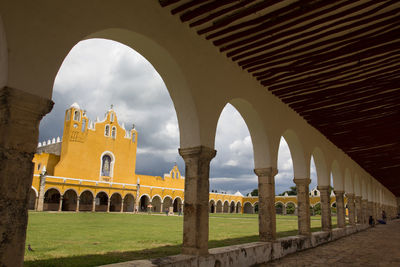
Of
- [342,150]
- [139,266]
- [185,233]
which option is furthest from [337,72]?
[342,150]

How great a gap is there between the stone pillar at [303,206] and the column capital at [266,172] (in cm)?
239

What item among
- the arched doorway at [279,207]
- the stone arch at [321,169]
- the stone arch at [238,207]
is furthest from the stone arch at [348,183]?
the stone arch at [238,207]

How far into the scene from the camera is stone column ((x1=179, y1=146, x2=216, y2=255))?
4.51m

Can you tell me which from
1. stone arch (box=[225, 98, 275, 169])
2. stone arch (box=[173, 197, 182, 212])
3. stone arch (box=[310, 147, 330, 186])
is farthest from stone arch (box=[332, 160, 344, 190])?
stone arch (box=[173, 197, 182, 212])

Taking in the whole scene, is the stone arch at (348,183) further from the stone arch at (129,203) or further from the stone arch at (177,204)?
the stone arch at (177,204)

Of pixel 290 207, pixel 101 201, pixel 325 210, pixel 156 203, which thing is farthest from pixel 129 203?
pixel 325 210

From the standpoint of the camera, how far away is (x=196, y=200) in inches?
182

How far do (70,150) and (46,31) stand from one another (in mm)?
33563

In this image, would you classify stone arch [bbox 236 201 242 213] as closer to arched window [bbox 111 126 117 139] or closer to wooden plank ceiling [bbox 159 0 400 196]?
arched window [bbox 111 126 117 139]

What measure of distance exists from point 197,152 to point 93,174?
3288 cm

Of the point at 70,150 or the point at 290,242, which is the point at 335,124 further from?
the point at 70,150

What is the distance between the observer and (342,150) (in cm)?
1415

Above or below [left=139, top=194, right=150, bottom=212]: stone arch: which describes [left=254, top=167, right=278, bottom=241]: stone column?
above

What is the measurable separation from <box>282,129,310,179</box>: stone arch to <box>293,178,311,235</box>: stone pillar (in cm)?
18
